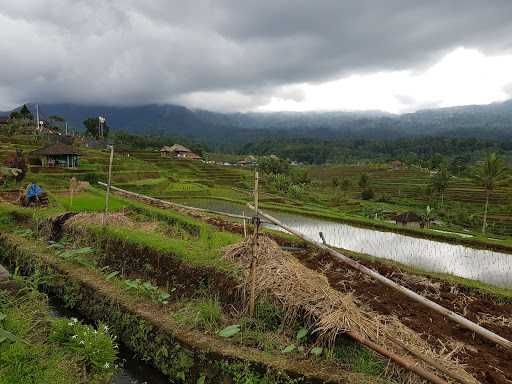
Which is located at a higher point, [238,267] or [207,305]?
[238,267]

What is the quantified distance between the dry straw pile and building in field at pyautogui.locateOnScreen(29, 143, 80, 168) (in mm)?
27471

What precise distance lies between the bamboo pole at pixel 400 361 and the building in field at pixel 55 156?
97.2 feet

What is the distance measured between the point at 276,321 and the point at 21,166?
20.2m

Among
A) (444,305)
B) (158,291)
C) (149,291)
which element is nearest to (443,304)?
(444,305)

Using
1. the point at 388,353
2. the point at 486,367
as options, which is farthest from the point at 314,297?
the point at 486,367

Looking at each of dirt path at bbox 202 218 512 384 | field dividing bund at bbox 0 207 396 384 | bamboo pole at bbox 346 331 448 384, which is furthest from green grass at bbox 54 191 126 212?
bamboo pole at bbox 346 331 448 384

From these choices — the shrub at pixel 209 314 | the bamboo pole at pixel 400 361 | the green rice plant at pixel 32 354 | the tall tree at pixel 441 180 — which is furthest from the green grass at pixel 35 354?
the tall tree at pixel 441 180

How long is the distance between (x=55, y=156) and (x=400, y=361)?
103 ft

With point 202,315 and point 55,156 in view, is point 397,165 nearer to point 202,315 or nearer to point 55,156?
point 55,156

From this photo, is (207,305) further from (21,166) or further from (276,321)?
(21,166)

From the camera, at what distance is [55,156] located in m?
29.9

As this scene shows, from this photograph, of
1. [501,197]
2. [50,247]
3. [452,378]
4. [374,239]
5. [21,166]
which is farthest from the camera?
[501,197]

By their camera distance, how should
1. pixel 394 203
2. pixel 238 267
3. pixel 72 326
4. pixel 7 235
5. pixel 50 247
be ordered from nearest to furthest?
pixel 72 326, pixel 238 267, pixel 50 247, pixel 7 235, pixel 394 203

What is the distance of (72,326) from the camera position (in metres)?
5.43
